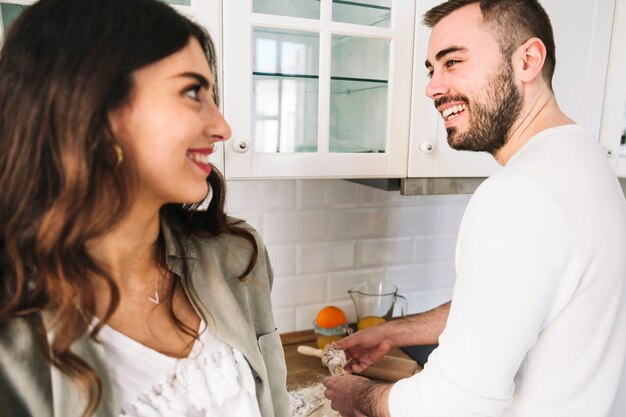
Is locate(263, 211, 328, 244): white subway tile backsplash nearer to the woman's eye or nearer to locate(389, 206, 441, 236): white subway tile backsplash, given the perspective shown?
locate(389, 206, 441, 236): white subway tile backsplash

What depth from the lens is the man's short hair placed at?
36.8 inches

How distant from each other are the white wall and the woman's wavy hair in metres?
0.74

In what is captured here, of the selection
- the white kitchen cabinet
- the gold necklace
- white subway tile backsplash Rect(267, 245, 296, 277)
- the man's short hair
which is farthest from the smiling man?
white subway tile backsplash Rect(267, 245, 296, 277)

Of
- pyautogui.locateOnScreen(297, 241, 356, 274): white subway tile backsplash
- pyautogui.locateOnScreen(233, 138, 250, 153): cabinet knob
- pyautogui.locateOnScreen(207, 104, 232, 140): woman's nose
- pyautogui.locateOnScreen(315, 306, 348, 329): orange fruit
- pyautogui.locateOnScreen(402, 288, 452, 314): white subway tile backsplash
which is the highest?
pyautogui.locateOnScreen(207, 104, 232, 140): woman's nose

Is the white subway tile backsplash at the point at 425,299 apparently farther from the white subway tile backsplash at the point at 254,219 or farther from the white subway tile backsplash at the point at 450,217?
the white subway tile backsplash at the point at 254,219

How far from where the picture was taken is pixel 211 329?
2.42 ft

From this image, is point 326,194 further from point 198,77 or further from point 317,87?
point 198,77

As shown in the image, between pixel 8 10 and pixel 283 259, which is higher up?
pixel 8 10

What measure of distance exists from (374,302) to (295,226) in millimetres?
382

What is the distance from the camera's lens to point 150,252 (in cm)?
74

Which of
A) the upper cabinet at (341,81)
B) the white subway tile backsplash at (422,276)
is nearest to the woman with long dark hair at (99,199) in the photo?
the upper cabinet at (341,81)

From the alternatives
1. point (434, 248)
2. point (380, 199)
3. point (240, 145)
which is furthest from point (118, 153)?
point (434, 248)

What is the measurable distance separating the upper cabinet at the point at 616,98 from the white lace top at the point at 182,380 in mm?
1222

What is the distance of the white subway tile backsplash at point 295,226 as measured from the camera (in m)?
1.39
